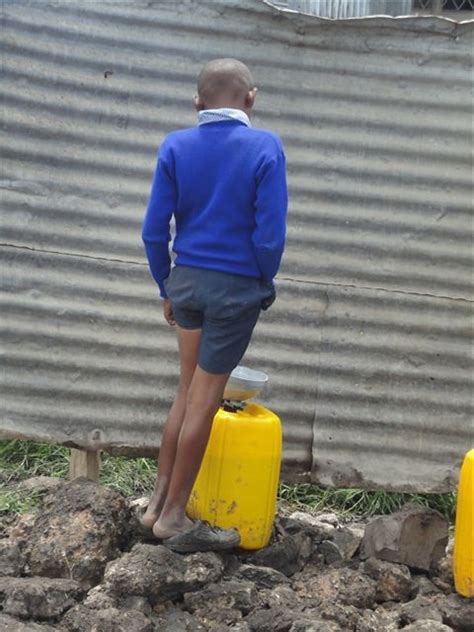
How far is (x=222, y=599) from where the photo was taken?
11.4 feet

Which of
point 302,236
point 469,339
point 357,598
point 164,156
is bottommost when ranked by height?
point 357,598

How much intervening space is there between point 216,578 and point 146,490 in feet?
4.18

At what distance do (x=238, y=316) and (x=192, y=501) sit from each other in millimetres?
865

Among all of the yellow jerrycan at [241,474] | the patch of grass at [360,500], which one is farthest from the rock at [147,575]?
the patch of grass at [360,500]

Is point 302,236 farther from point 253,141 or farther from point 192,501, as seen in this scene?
point 192,501

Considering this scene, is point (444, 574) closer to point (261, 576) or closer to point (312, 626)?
point (261, 576)

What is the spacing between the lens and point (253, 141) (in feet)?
11.6

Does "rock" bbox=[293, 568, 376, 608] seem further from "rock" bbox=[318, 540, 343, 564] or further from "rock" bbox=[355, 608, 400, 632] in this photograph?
"rock" bbox=[318, 540, 343, 564]

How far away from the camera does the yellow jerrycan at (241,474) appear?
12.6 ft

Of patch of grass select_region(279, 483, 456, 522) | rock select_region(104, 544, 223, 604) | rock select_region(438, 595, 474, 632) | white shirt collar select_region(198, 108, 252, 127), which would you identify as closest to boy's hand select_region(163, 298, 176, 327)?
white shirt collar select_region(198, 108, 252, 127)

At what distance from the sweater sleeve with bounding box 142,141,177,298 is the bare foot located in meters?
1.00

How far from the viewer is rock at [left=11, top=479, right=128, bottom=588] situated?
11.8 feet

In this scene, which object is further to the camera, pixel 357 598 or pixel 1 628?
pixel 357 598

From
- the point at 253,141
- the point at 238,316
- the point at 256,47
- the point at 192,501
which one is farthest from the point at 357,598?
the point at 256,47
